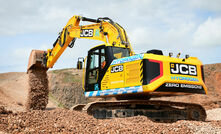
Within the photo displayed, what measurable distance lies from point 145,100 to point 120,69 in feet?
4.35

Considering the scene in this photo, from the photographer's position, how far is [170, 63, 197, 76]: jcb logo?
311 inches

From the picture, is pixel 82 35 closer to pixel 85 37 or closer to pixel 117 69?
pixel 85 37

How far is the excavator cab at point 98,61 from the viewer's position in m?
8.57

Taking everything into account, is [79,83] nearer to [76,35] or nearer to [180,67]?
[76,35]

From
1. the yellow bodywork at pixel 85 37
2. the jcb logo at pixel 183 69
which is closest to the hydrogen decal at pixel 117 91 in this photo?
the jcb logo at pixel 183 69

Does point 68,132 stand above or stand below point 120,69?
below

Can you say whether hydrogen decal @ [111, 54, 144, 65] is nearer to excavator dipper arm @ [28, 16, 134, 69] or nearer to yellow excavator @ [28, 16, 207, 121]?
yellow excavator @ [28, 16, 207, 121]

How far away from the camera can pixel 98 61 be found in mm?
8984

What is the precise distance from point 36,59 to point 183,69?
7386 mm

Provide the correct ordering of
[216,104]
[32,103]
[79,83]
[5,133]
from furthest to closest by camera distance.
Answer: [79,83] → [216,104] → [32,103] → [5,133]

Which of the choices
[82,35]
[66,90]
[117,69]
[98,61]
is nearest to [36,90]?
[82,35]

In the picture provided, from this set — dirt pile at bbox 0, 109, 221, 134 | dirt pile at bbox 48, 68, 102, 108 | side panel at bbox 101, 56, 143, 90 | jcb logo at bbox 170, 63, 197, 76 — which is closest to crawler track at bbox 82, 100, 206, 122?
side panel at bbox 101, 56, 143, 90

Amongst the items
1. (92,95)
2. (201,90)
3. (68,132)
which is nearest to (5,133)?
(68,132)

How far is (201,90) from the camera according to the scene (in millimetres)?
8328
